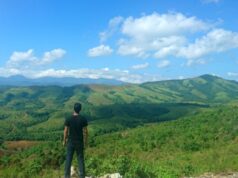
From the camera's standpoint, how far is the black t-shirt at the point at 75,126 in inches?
672

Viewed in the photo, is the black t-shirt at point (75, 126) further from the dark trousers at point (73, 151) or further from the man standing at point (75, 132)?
the dark trousers at point (73, 151)

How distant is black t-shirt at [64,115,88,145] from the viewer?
17.1 m

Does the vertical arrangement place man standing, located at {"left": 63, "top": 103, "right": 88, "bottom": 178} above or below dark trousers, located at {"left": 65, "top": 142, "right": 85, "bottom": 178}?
above

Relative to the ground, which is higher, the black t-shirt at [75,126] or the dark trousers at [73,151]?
the black t-shirt at [75,126]

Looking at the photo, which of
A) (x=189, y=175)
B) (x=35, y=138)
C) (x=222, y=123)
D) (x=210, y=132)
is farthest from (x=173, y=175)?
(x=35, y=138)

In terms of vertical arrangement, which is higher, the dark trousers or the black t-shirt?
the black t-shirt

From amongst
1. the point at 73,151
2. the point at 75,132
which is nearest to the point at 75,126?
the point at 75,132

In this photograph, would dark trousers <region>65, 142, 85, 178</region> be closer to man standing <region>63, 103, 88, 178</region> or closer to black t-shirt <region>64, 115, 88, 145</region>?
man standing <region>63, 103, 88, 178</region>

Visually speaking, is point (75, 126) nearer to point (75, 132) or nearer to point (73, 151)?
point (75, 132)

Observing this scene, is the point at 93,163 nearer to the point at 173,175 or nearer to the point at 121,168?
the point at 121,168

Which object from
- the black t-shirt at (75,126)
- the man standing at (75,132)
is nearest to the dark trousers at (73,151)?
the man standing at (75,132)

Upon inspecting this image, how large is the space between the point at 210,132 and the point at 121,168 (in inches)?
2216

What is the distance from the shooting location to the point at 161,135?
277 feet

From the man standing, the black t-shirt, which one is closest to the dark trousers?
the man standing
